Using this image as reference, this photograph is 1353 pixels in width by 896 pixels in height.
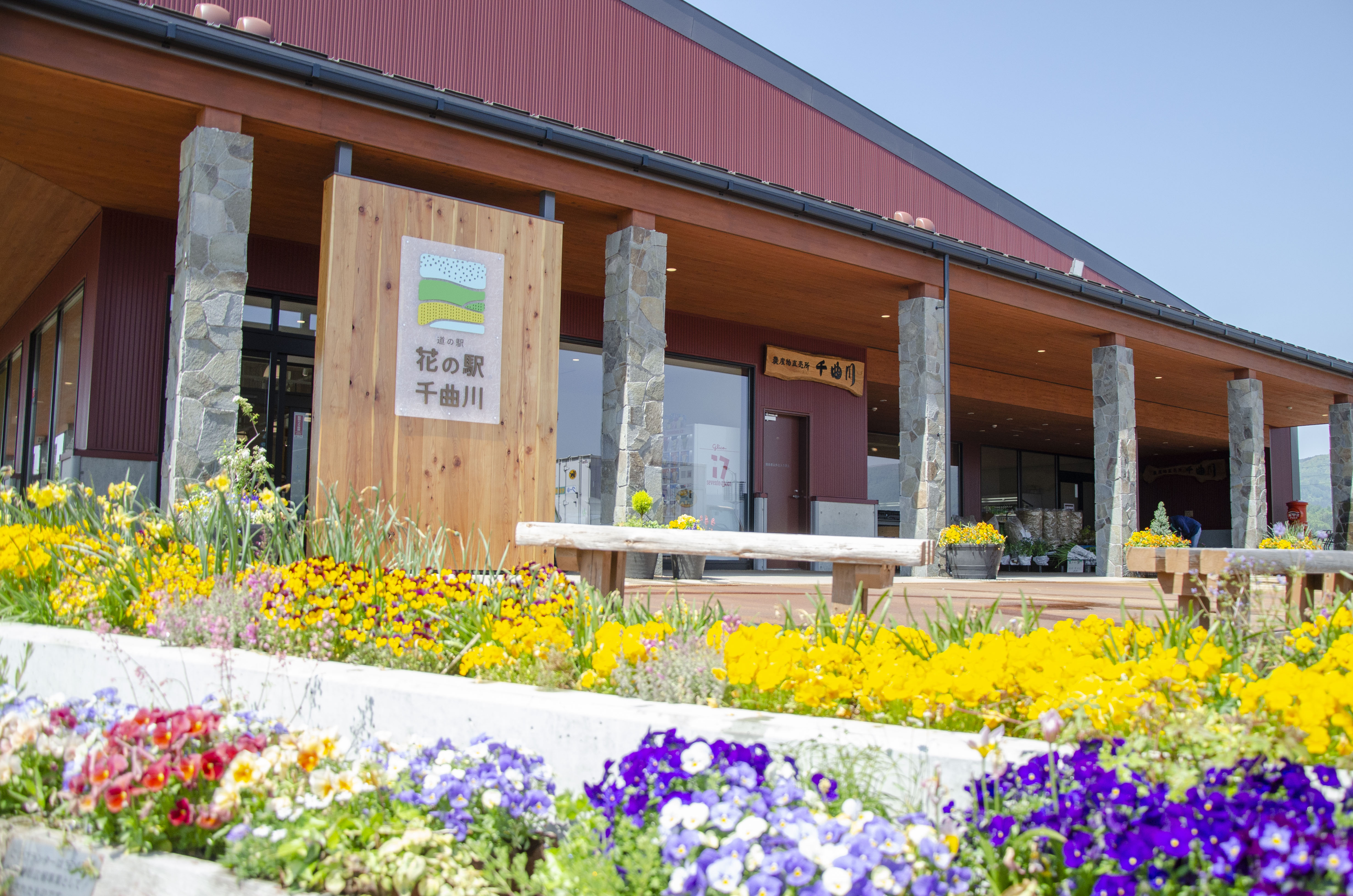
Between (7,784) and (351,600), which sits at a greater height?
(351,600)

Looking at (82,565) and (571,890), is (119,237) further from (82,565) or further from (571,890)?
(571,890)

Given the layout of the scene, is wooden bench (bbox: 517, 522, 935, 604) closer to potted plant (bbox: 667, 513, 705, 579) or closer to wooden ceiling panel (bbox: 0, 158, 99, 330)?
potted plant (bbox: 667, 513, 705, 579)

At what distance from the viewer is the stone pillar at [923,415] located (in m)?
11.0

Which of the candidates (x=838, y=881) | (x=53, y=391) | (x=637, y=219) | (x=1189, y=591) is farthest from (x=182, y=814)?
(x=53, y=391)

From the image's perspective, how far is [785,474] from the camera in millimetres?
14172

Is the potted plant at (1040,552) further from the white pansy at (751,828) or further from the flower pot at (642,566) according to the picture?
the white pansy at (751,828)

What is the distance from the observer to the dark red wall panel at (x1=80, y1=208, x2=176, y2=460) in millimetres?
8969

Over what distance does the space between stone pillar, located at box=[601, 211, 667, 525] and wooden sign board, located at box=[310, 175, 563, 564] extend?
741 mm

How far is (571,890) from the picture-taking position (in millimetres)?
1753

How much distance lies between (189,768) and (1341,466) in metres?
20.1

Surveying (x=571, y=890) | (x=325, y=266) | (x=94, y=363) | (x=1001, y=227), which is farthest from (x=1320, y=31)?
(x=571, y=890)

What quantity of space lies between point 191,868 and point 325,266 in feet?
19.2

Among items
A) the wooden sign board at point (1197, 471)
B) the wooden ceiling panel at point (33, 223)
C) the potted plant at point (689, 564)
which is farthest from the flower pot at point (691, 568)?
the wooden sign board at point (1197, 471)

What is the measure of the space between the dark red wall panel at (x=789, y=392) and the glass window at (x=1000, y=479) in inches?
414
